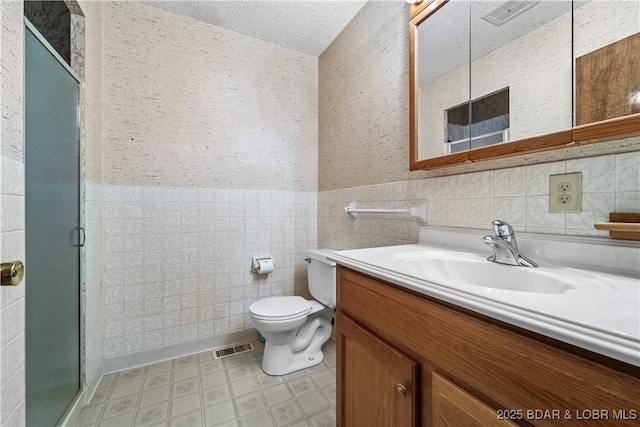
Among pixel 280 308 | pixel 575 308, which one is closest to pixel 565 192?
pixel 575 308

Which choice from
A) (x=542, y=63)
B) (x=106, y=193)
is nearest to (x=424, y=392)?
(x=542, y=63)

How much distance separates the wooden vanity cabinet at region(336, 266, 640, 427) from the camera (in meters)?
0.35

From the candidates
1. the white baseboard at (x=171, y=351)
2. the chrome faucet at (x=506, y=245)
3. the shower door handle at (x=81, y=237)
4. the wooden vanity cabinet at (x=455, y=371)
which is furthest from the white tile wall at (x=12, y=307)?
the chrome faucet at (x=506, y=245)

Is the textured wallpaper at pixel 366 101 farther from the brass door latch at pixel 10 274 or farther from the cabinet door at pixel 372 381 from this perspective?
the brass door latch at pixel 10 274

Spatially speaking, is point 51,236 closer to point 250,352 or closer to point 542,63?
point 250,352

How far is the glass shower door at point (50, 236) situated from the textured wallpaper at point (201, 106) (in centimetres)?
41

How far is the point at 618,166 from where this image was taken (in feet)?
2.22

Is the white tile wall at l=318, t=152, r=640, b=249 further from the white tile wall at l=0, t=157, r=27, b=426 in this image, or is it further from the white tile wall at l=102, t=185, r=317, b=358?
the white tile wall at l=0, t=157, r=27, b=426

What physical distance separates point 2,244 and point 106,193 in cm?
107

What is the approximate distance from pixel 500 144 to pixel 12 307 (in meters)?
1.51

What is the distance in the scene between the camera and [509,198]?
0.91m

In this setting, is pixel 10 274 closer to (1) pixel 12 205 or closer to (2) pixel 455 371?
(1) pixel 12 205

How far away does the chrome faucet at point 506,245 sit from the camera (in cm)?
76

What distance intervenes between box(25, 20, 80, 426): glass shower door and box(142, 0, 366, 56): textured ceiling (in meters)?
0.94
